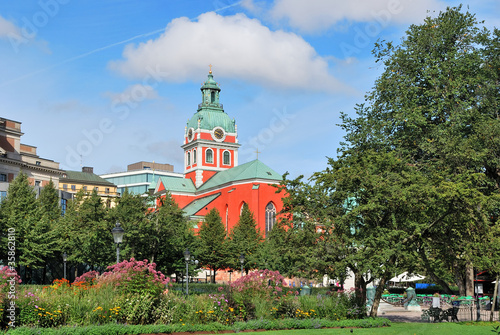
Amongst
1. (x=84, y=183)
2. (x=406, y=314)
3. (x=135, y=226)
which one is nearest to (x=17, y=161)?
(x=135, y=226)

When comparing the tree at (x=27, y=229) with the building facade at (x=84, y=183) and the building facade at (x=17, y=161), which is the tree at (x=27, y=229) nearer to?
the building facade at (x=17, y=161)

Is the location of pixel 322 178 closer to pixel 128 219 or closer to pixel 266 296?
pixel 266 296

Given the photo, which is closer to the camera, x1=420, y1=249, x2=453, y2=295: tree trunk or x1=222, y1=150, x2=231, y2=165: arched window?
x1=420, y1=249, x2=453, y2=295: tree trunk

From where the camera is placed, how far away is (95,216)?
114 ft

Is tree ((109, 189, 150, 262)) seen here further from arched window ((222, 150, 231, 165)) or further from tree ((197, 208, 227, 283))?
arched window ((222, 150, 231, 165))

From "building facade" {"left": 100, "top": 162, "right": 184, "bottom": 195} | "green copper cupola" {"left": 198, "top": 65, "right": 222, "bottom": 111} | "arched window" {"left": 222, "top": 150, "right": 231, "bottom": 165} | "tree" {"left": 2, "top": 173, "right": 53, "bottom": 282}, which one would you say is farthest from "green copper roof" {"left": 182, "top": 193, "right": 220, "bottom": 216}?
"building facade" {"left": 100, "top": 162, "right": 184, "bottom": 195}

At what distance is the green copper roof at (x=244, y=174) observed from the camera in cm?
7525

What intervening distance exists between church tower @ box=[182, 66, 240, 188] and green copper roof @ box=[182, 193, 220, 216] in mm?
4850

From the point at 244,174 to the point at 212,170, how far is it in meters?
14.7

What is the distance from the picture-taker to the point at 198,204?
83.3 m

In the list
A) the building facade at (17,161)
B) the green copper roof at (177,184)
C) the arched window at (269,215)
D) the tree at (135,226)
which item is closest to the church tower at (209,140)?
the green copper roof at (177,184)

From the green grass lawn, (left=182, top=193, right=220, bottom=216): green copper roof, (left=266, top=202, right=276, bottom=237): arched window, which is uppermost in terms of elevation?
(left=182, top=193, right=220, bottom=216): green copper roof

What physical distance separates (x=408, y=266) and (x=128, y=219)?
55.9 ft

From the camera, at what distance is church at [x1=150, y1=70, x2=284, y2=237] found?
76.4m
